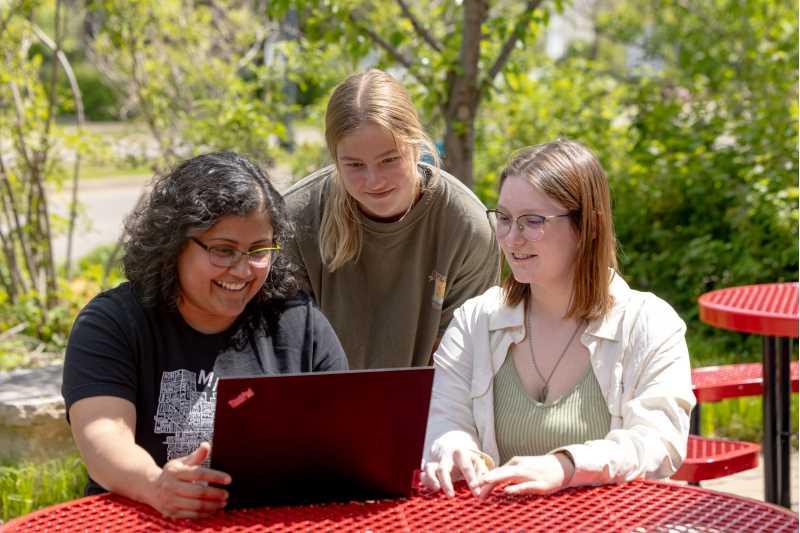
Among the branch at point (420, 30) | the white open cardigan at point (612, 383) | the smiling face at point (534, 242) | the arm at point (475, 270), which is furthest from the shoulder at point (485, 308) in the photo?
the branch at point (420, 30)

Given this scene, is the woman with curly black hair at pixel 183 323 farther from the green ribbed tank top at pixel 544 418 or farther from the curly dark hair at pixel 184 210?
the green ribbed tank top at pixel 544 418

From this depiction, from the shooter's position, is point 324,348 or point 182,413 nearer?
point 182,413

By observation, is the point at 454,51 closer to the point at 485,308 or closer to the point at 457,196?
the point at 457,196

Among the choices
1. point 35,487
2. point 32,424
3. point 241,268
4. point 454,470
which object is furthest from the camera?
point 32,424

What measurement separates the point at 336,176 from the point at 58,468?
1911 millimetres

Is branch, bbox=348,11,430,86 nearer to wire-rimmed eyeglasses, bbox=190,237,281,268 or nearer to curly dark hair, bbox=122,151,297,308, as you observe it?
curly dark hair, bbox=122,151,297,308

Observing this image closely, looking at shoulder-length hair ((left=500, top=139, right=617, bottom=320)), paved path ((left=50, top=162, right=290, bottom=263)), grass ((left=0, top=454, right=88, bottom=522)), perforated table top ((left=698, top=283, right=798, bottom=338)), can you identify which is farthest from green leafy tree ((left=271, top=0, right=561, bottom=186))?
paved path ((left=50, top=162, right=290, bottom=263))

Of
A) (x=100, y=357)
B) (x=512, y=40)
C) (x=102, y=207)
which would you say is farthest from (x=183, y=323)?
(x=102, y=207)

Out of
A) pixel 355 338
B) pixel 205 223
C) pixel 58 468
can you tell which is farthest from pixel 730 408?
pixel 205 223

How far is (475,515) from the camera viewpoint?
210 centimetres

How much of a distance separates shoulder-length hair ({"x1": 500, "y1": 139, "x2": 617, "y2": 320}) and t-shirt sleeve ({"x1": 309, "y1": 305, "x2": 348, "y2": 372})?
1.71ft

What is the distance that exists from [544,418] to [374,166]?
2.83 ft

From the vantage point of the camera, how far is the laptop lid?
196 cm

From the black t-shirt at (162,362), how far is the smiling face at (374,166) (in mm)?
575
